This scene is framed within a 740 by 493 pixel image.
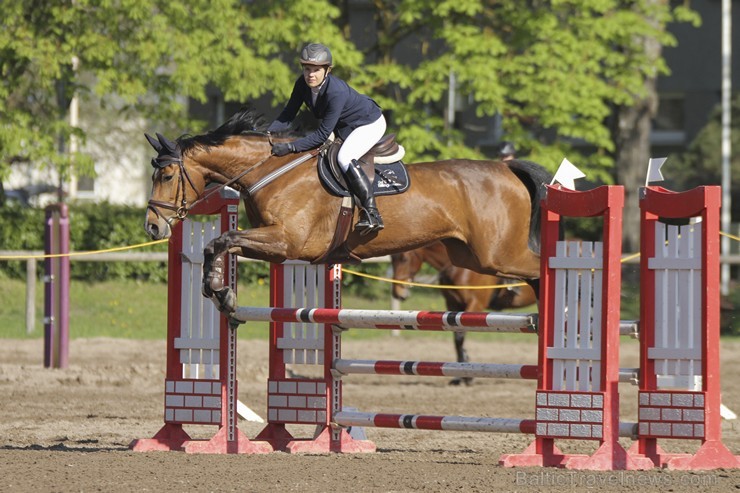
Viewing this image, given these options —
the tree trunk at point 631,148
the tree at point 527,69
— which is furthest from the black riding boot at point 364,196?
the tree trunk at point 631,148

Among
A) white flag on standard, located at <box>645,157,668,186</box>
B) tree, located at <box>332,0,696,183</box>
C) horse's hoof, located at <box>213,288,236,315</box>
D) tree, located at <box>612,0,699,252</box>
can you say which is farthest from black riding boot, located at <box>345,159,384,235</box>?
tree, located at <box>612,0,699,252</box>

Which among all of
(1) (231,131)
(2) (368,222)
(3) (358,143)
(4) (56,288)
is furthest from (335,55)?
(2) (368,222)

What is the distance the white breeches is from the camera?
7.87 m

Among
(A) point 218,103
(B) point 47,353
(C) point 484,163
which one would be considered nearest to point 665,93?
(A) point 218,103

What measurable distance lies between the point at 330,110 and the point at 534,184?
166 cm

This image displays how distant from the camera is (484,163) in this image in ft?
28.3

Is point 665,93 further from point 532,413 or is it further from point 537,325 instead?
point 537,325

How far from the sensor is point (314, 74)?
7664 mm

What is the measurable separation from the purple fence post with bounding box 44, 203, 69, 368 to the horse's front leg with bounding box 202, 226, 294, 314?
17.4 feet

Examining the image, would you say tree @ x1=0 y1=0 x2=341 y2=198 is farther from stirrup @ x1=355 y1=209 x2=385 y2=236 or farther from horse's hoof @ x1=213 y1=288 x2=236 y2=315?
horse's hoof @ x1=213 y1=288 x2=236 y2=315

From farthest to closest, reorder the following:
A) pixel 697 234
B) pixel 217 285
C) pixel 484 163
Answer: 1. pixel 484 163
2. pixel 217 285
3. pixel 697 234

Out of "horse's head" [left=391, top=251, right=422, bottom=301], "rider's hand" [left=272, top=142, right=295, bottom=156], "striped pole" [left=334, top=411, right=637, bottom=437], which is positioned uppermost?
"rider's hand" [left=272, top=142, right=295, bottom=156]

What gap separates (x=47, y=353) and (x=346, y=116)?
19.5 feet

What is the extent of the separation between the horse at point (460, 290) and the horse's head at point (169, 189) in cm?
439
